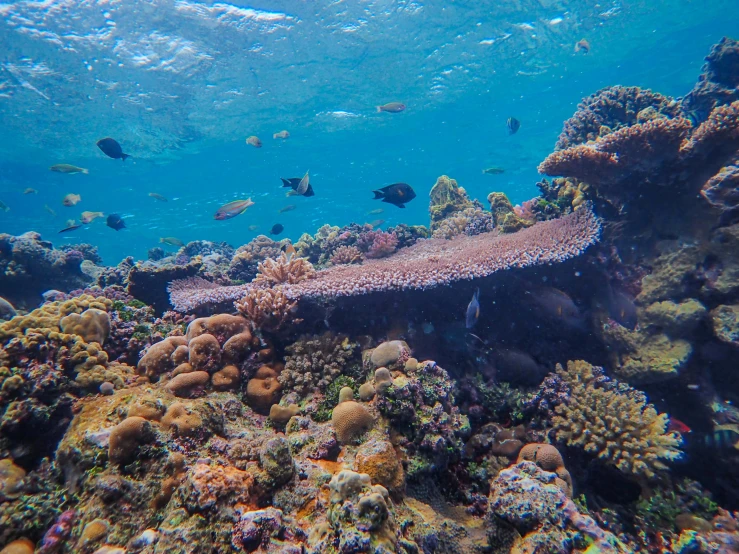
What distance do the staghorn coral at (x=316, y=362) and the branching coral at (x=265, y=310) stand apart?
17.3 inches

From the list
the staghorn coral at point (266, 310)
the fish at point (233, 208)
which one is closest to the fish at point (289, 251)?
the fish at point (233, 208)

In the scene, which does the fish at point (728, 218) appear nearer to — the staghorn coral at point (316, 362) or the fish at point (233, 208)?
the staghorn coral at point (316, 362)

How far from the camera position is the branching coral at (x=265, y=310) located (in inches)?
194

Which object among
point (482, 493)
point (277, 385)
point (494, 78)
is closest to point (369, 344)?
point (277, 385)

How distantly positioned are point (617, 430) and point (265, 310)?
15.7 ft

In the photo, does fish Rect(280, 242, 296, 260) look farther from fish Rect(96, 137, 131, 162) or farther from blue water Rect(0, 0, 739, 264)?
blue water Rect(0, 0, 739, 264)

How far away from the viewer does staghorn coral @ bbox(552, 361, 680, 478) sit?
4.03 meters

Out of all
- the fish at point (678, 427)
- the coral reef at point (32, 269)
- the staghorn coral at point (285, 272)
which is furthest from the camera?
the coral reef at point (32, 269)

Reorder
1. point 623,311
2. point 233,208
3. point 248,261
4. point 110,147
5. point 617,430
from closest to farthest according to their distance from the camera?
point 617,430 → point 623,311 → point 233,208 → point 110,147 → point 248,261

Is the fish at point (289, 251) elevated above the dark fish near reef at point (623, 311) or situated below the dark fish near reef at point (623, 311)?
above

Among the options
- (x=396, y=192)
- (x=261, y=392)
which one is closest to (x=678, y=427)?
(x=396, y=192)

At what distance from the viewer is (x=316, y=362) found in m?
4.55

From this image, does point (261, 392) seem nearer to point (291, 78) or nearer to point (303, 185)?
point (303, 185)

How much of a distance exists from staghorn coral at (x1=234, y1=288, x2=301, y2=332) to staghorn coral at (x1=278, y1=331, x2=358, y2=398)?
43cm
